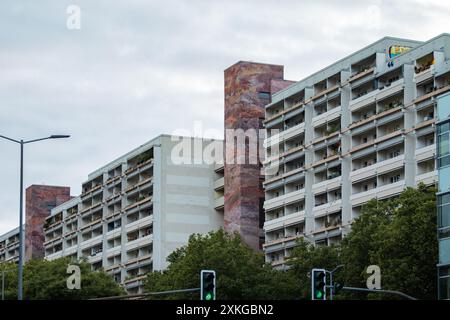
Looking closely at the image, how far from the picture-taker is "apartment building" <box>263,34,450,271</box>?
95500 millimetres

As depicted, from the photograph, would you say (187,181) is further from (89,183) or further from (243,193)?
(89,183)

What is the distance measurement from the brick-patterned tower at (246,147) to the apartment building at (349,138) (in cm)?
234

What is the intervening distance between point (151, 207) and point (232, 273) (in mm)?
48183

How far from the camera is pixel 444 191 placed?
59.4 metres

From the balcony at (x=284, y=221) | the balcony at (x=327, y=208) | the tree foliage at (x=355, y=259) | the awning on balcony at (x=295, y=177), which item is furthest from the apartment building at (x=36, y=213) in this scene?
the balcony at (x=327, y=208)

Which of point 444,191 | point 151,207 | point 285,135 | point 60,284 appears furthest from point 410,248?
point 151,207

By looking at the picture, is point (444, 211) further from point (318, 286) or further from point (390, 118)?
point (390, 118)

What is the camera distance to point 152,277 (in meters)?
112

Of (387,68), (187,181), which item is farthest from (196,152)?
(387,68)

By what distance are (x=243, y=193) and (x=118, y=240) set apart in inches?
1280

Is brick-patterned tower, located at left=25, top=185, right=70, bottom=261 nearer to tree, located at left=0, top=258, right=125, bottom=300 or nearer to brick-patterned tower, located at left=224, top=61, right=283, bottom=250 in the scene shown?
brick-patterned tower, located at left=224, top=61, right=283, bottom=250

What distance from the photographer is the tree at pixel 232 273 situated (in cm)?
8900
